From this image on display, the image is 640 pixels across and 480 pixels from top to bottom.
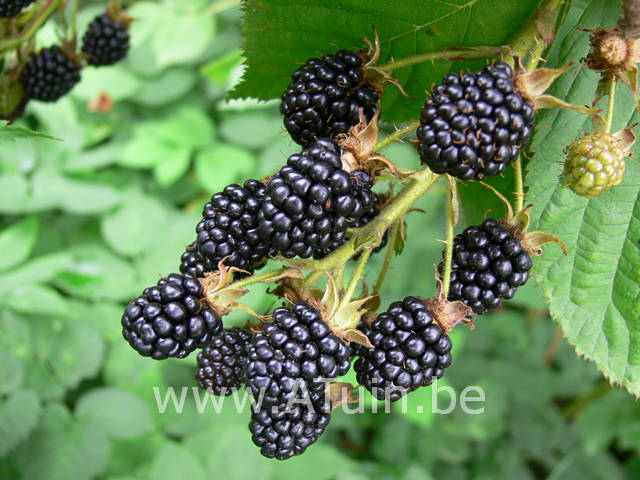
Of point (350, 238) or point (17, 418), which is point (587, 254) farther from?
point (17, 418)

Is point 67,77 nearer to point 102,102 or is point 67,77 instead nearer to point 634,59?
point 634,59

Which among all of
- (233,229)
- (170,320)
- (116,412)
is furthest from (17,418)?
(233,229)

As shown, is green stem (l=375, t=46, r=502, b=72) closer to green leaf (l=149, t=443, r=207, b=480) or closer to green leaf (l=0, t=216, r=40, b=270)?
green leaf (l=149, t=443, r=207, b=480)

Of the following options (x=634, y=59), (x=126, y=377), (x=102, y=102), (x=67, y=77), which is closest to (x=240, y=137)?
(x=102, y=102)

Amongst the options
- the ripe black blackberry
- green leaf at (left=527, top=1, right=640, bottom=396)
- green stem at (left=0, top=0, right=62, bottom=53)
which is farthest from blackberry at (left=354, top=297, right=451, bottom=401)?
green stem at (left=0, top=0, right=62, bottom=53)

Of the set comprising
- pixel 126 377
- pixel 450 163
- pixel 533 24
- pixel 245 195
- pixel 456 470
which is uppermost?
pixel 533 24

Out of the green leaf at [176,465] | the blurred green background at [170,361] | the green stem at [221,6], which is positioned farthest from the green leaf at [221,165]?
the green leaf at [176,465]

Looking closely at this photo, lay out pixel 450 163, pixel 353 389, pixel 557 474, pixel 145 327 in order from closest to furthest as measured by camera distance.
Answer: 1. pixel 450 163
2. pixel 145 327
3. pixel 353 389
4. pixel 557 474

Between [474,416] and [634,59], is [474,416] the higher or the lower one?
the lower one

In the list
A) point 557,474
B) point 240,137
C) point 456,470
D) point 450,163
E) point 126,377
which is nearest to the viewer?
point 450,163

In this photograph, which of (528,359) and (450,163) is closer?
(450,163)
